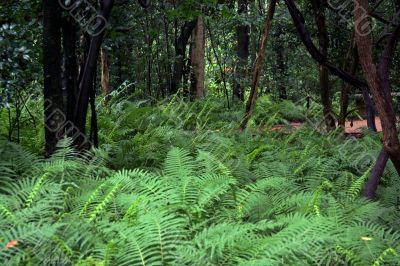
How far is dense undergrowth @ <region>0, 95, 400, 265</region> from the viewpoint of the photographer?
258 centimetres

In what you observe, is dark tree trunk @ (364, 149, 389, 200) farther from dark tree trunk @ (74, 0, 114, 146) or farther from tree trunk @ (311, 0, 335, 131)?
tree trunk @ (311, 0, 335, 131)

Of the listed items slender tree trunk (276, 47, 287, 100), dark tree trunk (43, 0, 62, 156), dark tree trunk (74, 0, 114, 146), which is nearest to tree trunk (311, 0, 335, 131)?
dark tree trunk (74, 0, 114, 146)

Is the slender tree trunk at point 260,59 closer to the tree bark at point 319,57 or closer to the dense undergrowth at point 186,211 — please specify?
the tree bark at point 319,57

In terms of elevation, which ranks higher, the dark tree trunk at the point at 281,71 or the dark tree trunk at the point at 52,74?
the dark tree trunk at the point at 281,71

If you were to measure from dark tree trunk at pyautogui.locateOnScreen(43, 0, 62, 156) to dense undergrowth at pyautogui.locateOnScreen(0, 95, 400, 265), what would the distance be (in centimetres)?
39

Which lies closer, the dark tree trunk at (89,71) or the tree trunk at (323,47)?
the dark tree trunk at (89,71)

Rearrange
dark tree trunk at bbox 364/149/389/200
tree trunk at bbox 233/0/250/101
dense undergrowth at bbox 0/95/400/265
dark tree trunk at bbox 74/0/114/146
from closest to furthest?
dense undergrowth at bbox 0/95/400/265
dark tree trunk at bbox 364/149/389/200
dark tree trunk at bbox 74/0/114/146
tree trunk at bbox 233/0/250/101

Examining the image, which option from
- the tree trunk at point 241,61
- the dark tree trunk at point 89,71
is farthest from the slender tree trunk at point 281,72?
the dark tree trunk at point 89,71

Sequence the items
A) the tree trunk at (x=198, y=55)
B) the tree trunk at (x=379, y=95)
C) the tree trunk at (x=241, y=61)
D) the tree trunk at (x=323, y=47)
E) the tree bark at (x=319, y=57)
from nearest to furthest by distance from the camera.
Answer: the tree trunk at (x=379, y=95) < the tree bark at (x=319, y=57) < the tree trunk at (x=323, y=47) < the tree trunk at (x=198, y=55) < the tree trunk at (x=241, y=61)

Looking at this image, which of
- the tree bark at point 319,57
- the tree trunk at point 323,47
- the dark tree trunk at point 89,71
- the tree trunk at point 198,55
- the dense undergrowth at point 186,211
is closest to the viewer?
the dense undergrowth at point 186,211

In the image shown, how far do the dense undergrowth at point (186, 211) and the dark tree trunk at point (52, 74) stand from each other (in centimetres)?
39

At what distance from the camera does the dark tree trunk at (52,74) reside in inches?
182

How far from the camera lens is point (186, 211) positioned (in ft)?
10.8

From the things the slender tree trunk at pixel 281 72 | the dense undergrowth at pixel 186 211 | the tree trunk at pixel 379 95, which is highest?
the slender tree trunk at pixel 281 72
